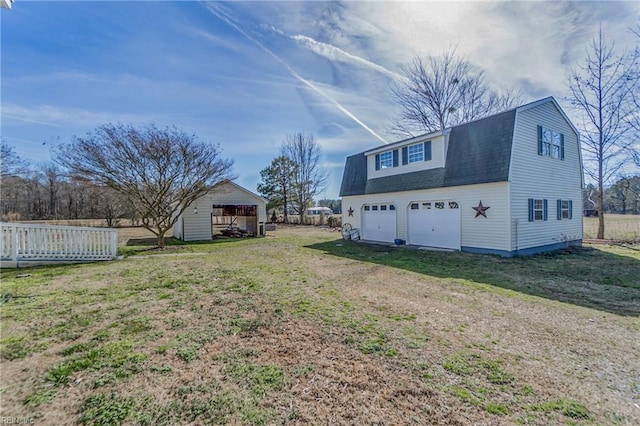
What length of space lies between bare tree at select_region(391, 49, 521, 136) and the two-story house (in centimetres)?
927

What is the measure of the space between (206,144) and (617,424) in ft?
49.1

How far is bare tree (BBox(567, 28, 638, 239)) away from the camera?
14227 millimetres

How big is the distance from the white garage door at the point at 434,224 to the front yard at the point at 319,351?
16.5 feet

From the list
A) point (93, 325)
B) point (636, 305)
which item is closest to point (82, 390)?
point (93, 325)

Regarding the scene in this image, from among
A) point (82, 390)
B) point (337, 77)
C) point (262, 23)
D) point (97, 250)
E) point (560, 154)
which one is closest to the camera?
point (82, 390)

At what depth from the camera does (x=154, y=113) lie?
12.6m

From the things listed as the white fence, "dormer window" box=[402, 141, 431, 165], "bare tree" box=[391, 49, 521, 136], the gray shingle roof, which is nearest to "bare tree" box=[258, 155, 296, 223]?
"bare tree" box=[391, 49, 521, 136]

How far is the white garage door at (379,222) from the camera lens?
47.0 ft

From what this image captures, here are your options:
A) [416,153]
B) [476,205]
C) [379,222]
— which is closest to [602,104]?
[416,153]

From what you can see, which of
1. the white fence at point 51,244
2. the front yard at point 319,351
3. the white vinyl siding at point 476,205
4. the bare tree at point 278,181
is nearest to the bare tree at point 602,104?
the white vinyl siding at point 476,205

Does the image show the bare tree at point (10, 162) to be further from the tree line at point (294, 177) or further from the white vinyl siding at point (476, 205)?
the white vinyl siding at point (476, 205)

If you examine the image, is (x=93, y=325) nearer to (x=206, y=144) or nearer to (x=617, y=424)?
(x=617, y=424)

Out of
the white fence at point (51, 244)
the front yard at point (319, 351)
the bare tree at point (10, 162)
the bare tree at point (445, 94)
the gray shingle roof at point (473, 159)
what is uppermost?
the bare tree at point (445, 94)

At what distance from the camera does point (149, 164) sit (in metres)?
12.3
